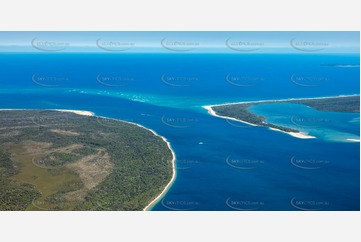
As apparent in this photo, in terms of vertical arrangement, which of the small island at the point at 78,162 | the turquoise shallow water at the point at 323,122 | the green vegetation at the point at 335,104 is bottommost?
the small island at the point at 78,162

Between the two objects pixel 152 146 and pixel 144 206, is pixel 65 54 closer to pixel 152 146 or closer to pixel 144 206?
pixel 152 146

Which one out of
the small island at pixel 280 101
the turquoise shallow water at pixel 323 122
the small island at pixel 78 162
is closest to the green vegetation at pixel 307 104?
the small island at pixel 280 101

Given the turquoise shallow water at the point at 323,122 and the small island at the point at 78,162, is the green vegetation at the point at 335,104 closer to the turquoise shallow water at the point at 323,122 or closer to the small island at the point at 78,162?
the turquoise shallow water at the point at 323,122

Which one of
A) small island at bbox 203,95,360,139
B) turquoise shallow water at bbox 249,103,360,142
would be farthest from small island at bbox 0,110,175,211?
turquoise shallow water at bbox 249,103,360,142

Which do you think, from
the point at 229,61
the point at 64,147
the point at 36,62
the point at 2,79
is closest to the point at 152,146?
the point at 64,147

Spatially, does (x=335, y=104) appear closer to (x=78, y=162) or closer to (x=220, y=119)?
(x=220, y=119)

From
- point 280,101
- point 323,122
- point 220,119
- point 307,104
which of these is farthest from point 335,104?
point 220,119
